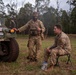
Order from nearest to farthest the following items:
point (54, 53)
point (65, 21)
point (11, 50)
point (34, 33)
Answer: point (54, 53) < point (11, 50) < point (34, 33) < point (65, 21)

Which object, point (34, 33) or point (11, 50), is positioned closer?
point (11, 50)

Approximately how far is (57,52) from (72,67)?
0.79 m

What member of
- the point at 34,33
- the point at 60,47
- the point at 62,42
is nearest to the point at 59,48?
the point at 60,47

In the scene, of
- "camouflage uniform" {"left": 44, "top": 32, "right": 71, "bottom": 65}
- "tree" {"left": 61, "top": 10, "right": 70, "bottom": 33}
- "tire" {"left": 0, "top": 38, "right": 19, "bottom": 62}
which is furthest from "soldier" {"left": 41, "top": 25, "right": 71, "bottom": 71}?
"tree" {"left": 61, "top": 10, "right": 70, "bottom": 33}

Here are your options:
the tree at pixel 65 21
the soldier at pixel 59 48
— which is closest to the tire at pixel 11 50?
the soldier at pixel 59 48

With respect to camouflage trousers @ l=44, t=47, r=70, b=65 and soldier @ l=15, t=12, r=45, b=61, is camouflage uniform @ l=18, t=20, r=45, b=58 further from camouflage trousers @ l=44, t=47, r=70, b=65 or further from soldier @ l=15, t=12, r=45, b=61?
camouflage trousers @ l=44, t=47, r=70, b=65

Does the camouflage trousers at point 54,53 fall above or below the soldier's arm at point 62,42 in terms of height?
below

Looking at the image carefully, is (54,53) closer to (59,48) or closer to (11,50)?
(59,48)

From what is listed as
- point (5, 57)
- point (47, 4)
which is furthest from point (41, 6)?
point (5, 57)

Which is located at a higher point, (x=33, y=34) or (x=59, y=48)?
(x=33, y=34)

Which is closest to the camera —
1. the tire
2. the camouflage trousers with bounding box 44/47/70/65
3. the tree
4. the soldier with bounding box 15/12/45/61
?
the camouflage trousers with bounding box 44/47/70/65

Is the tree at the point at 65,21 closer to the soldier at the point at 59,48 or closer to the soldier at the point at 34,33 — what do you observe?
the soldier at the point at 34,33

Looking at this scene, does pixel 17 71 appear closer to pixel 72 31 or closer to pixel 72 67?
pixel 72 67

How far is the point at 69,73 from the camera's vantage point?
6.82 metres
